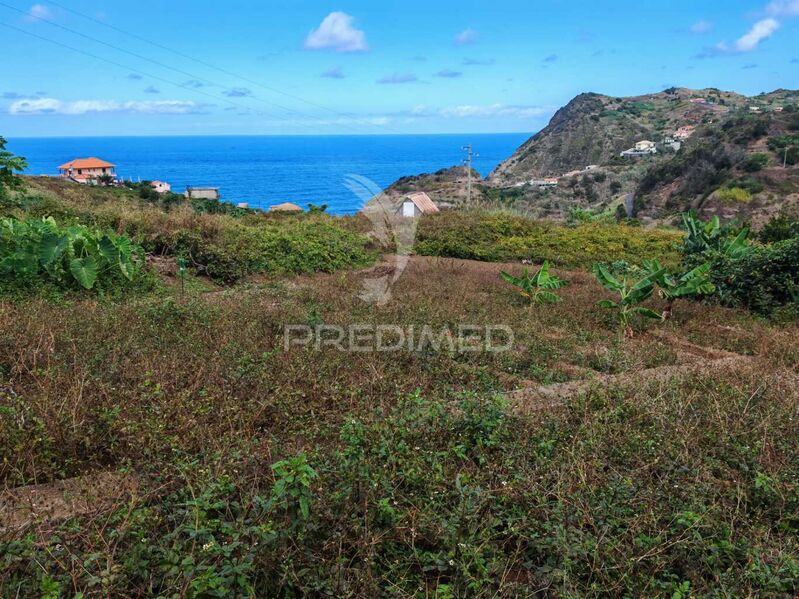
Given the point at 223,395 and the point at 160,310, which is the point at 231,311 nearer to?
the point at 160,310

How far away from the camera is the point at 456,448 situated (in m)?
3.49

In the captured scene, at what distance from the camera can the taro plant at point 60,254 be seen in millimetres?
7574

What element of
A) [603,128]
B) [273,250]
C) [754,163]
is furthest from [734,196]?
[603,128]

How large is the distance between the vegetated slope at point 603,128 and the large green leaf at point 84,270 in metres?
62.2

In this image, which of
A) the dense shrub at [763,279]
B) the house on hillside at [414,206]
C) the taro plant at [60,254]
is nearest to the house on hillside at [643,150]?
the house on hillside at [414,206]

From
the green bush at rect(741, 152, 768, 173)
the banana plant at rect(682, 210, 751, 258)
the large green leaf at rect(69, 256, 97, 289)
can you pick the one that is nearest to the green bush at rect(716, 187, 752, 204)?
the green bush at rect(741, 152, 768, 173)

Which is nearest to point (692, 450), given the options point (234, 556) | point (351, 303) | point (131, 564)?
point (234, 556)

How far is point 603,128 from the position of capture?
7688cm

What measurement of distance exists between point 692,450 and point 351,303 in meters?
5.25

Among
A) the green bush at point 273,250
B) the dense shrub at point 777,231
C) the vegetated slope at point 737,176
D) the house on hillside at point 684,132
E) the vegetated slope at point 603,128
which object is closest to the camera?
the green bush at point 273,250

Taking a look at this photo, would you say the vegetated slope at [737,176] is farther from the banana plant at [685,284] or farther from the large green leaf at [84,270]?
the large green leaf at [84,270]

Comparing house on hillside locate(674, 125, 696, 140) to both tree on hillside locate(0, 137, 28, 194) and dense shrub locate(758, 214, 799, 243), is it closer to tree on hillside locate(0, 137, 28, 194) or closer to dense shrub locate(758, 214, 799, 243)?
dense shrub locate(758, 214, 799, 243)

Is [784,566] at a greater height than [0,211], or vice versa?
[0,211]

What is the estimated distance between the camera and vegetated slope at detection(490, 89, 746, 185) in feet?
233
